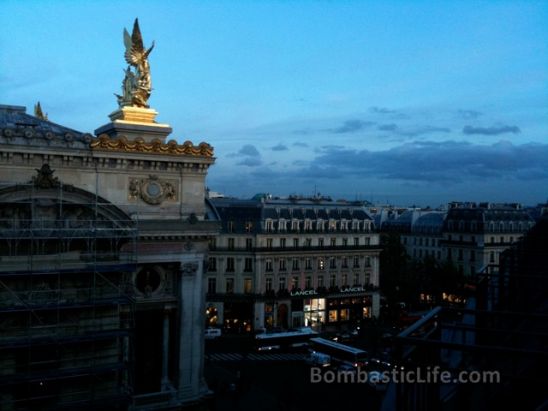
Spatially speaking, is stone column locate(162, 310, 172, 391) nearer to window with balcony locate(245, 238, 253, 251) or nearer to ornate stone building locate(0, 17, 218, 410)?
ornate stone building locate(0, 17, 218, 410)

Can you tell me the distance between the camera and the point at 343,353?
4653cm

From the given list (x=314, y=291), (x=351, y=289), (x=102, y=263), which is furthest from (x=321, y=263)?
(x=102, y=263)

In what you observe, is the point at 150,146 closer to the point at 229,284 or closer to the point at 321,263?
the point at 229,284

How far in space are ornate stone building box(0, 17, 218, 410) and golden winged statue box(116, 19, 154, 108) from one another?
9.0 inches

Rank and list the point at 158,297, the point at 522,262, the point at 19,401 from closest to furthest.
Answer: the point at 522,262 → the point at 19,401 → the point at 158,297

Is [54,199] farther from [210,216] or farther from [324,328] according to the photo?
[324,328]

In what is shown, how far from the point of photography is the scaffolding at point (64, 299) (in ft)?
75.6

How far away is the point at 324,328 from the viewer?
207ft

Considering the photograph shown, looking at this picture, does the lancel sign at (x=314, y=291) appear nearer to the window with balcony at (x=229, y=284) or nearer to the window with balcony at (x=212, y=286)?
the window with balcony at (x=229, y=284)

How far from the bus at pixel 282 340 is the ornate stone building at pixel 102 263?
24166 mm

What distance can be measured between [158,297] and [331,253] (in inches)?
1521

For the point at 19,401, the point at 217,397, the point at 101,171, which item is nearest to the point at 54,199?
the point at 101,171

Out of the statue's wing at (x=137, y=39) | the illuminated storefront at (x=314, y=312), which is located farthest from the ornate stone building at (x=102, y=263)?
the illuminated storefront at (x=314, y=312)

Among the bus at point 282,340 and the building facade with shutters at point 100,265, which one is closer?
the building facade with shutters at point 100,265
